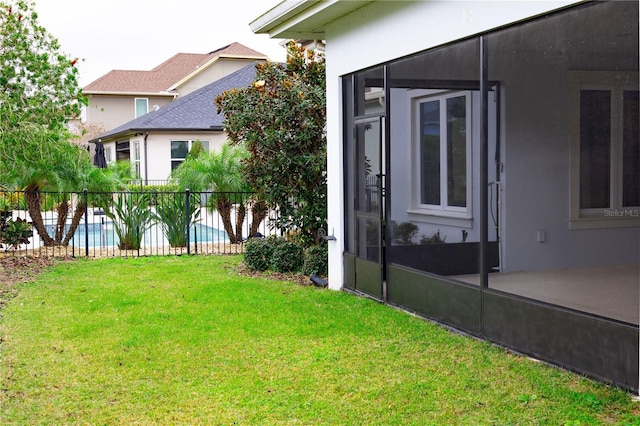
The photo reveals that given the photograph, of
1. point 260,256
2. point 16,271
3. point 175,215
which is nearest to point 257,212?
point 175,215

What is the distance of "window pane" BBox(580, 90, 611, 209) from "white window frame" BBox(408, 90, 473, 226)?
1.26m

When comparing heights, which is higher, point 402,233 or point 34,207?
point 34,207

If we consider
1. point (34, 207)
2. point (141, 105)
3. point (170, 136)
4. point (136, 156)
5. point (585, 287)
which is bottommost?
point (585, 287)

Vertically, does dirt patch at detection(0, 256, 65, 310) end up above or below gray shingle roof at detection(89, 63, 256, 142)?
below

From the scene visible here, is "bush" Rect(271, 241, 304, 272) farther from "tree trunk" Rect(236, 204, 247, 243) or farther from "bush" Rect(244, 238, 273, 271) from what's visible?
"tree trunk" Rect(236, 204, 247, 243)

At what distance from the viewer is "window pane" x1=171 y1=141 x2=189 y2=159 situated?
26.7 meters

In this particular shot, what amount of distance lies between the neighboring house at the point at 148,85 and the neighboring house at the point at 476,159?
2892cm

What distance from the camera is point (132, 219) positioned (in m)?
13.2

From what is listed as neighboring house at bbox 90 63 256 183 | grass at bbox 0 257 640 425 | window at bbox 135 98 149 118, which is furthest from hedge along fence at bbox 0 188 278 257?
window at bbox 135 98 149 118

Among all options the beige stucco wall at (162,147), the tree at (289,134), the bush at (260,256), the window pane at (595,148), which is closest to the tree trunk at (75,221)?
the tree at (289,134)

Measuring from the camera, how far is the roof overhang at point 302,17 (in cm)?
794

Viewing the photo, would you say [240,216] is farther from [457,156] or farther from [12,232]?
[457,156]

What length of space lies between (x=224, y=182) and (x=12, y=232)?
390 cm

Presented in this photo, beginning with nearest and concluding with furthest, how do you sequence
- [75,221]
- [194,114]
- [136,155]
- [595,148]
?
[595,148]
[75,221]
[194,114]
[136,155]
